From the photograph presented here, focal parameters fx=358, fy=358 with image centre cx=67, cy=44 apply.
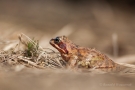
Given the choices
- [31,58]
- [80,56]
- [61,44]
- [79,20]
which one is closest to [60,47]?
[61,44]

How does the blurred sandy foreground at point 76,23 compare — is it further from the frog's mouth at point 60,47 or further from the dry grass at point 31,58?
the frog's mouth at point 60,47

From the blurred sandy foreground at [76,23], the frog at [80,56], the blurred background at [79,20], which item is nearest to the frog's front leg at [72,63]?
the frog at [80,56]

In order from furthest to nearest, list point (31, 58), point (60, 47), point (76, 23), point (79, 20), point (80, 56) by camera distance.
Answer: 1. point (79, 20)
2. point (76, 23)
3. point (60, 47)
4. point (80, 56)
5. point (31, 58)

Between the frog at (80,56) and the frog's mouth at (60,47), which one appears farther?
the frog's mouth at (60,47)

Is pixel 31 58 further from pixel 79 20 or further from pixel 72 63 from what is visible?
pixel 79 20

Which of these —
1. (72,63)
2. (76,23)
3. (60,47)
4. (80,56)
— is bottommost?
(72,63)

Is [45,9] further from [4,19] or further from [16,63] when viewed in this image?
[16,63]
